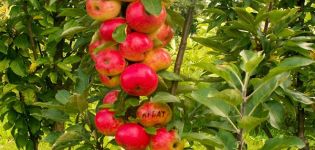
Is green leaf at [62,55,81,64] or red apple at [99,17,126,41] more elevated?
red apple at [99,17,126,41]

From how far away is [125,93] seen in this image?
5.36 feet

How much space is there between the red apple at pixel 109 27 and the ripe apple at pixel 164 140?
322 millimetres

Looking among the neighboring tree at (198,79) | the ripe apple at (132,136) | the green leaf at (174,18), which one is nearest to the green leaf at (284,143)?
the neighboring tree at (198,79)

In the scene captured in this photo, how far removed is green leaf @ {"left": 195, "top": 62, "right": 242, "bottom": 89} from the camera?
61.5 inches

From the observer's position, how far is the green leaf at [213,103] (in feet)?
5.11

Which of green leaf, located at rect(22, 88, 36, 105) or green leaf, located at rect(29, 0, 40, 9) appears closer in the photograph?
green leaf, located at rect(29, 0, 40, 9)

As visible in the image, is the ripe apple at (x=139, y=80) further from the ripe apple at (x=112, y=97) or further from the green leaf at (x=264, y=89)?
the green leaf at (x=264, y=89)

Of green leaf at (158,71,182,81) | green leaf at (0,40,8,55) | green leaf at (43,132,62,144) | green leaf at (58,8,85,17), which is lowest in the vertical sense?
green leaf at (0,40,8,55)

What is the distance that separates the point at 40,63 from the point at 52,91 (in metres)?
0.23

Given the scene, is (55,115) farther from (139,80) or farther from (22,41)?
(22,41)

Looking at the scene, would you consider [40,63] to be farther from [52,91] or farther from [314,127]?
[314,127]

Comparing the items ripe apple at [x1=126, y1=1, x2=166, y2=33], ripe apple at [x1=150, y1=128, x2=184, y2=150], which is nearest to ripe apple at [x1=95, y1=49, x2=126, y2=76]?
ripe apple at [x1=126, y1=1, x2=166, y2=33]

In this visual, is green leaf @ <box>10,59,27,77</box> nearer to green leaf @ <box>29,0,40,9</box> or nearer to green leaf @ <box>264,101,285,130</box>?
green leaf @ <box>29,0,40,9</box>

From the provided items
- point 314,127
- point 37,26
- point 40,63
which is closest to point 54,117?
point 40,63
